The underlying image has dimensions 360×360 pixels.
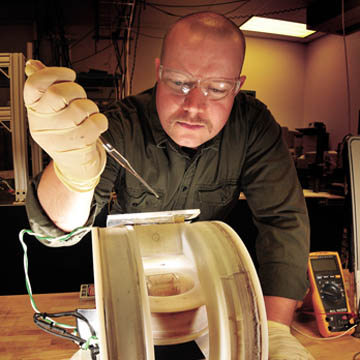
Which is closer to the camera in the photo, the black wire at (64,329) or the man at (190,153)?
the man at (190,153)

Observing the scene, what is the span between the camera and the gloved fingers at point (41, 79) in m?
0.63

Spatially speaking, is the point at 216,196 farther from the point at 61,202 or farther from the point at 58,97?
the point at 58,97

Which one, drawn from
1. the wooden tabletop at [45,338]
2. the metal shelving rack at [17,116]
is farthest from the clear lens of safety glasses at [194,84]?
the metal shelving rack at [17,116]

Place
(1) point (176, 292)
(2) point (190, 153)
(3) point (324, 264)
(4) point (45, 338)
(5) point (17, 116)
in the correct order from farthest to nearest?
(5) point (17, 116), (2) point (190, 153), (3) point (324, 264), (4) point (45, 338), (1) point (176, 292)

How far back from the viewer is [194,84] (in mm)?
1081

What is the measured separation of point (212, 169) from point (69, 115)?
2.74ft

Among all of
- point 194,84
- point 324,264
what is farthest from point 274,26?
point 324,264

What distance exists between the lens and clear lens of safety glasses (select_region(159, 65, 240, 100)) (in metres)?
1.08

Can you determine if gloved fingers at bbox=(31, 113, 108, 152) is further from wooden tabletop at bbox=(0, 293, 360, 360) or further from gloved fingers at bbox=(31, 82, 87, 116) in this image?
wooden tabletop at bbox=(0, 293, 360, 360)

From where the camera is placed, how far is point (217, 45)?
42.3 inches

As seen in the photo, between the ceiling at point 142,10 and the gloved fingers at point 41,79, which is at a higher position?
the ceiling at point 142,10

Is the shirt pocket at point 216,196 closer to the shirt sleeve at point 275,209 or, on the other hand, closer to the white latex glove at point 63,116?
the shirt sleeve at point 275,209

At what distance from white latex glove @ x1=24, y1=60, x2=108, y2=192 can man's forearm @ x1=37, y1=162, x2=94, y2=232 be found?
169 mm

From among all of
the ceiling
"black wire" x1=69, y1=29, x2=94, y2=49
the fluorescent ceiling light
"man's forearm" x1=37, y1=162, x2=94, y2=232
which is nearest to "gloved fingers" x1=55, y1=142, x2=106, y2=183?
"man's forearm" x1=37, y1=162, x2=94, y2=232
